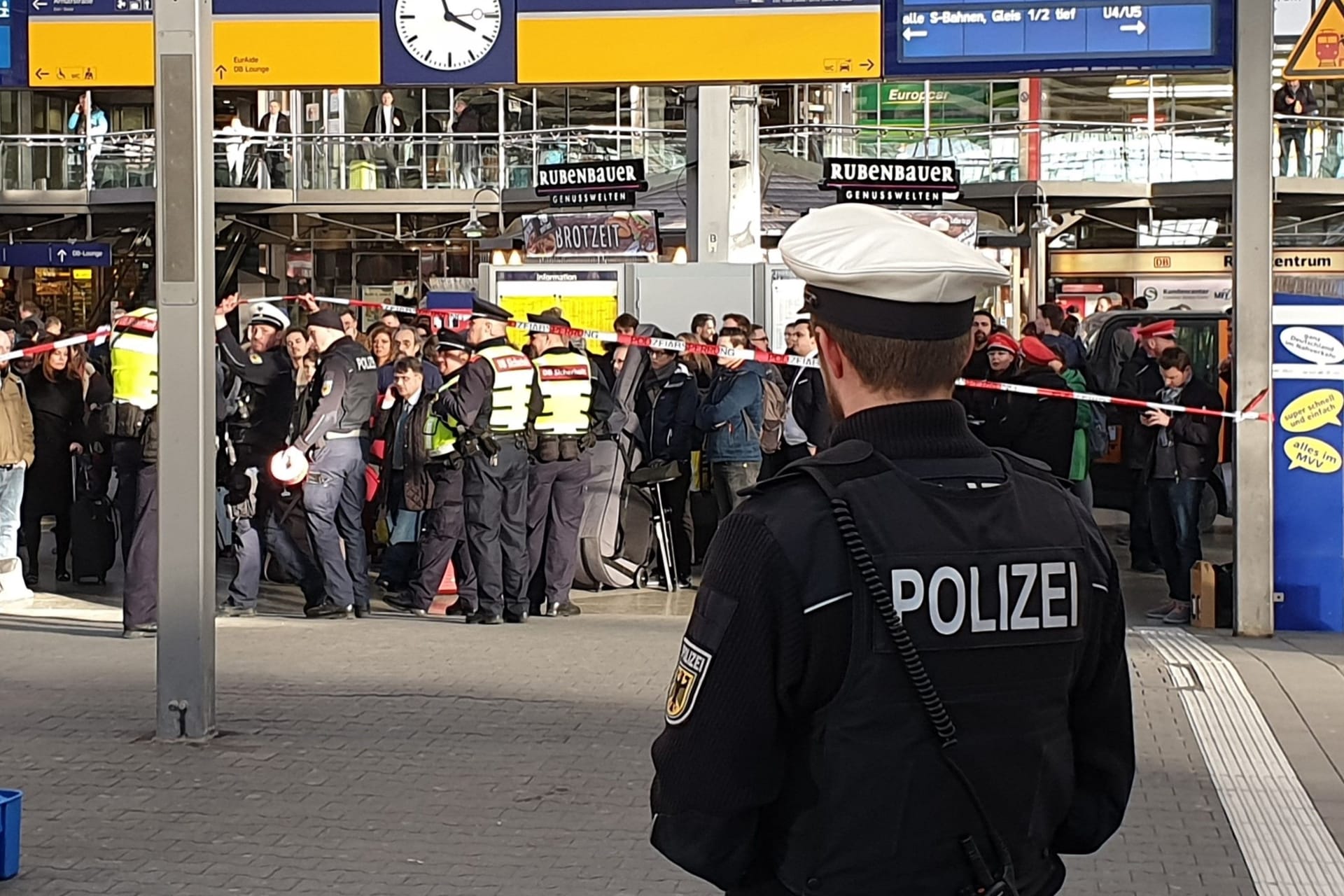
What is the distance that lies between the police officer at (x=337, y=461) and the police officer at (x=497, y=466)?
0.55m

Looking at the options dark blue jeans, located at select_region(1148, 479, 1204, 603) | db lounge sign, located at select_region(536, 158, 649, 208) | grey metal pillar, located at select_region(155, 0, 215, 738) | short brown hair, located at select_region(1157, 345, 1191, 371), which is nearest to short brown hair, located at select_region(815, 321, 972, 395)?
grey metal pillar, located at select_region(155, 0, 215, 738)

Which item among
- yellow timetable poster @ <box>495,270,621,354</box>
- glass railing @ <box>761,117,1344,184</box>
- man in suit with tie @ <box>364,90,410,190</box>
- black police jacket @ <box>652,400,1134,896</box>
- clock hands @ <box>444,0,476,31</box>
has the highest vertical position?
man in suit with tie @ <box>364,90,410,190</box>

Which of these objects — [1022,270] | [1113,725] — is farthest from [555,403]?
[1022,270]

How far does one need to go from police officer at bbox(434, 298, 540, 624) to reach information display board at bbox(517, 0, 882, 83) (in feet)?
6.48

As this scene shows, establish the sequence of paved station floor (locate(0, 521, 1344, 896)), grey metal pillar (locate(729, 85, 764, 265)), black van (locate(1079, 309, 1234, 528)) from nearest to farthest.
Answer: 1. paved station floor (locate(0, 521, 1344, 896))
2. black van (locate(1079, 309, 1234, 528))
3. grey metal pillar (locate(729, 85, 764, 265))

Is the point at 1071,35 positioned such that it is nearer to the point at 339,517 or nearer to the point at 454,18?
the point at 454,18

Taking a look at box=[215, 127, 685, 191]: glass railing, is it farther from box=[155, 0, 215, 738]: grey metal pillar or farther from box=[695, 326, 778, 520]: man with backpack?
box=[155, 0, 215, 738]: grey metal pillar

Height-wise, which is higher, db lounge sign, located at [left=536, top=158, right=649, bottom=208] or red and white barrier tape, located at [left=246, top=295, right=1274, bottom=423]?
db lounge sign, located at [left=536, top=158, right=649, bottom=208]

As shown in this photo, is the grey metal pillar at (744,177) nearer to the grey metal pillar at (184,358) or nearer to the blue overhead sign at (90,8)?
the blue overhead sign at (90,8)

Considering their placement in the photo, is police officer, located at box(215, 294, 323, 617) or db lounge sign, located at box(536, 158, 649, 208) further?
db lounge sign, located at box(536, 158, 649, 208)

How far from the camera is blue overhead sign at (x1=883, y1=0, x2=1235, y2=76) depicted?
1127 centimetres

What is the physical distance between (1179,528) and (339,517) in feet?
17.8

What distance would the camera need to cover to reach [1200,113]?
35.2m

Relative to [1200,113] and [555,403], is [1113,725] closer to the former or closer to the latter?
[555,403]
